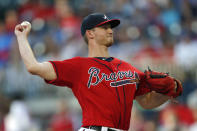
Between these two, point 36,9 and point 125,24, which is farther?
point 36,9

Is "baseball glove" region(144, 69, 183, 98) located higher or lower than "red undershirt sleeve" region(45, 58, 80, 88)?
lower

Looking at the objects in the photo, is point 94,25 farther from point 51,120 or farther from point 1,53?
point 1,53

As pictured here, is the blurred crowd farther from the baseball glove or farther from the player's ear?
the baseball glove

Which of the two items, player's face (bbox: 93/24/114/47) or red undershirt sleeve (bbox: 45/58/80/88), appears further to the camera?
player's face (bbox: 93/24/114/47)

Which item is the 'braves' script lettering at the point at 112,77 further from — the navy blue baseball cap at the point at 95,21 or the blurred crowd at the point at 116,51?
the blurred crowd at the point at 116,51

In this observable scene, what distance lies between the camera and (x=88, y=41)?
167 inches

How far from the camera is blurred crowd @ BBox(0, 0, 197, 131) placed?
8625 mm

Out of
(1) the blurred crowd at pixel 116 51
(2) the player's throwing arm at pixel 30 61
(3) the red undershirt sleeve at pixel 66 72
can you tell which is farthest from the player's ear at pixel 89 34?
(1) the blurred crowd at pixel 116 51

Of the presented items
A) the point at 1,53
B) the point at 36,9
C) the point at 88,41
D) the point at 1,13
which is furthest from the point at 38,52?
the point at 88,41

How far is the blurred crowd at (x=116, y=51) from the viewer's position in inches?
340

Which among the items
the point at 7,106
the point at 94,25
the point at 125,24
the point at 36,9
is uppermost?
the point at 36,9

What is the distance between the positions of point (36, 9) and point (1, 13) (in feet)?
5.53

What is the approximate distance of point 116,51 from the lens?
388 inches

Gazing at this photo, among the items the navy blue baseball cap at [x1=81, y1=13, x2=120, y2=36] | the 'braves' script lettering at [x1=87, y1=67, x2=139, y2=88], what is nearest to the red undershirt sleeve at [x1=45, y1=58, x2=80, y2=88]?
the 'braves' script lettering at [x1=87, y1=67, x2=139, y2=88]
